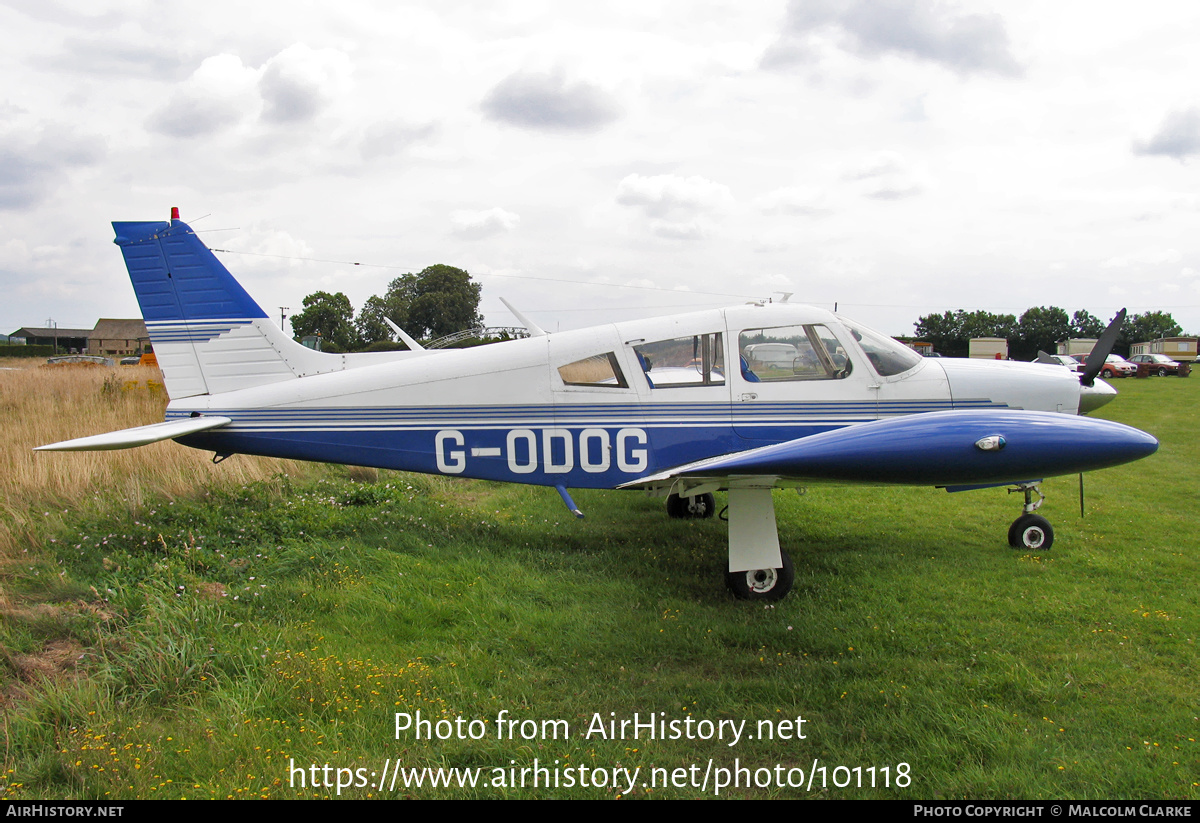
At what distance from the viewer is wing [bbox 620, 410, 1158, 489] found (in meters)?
3.58

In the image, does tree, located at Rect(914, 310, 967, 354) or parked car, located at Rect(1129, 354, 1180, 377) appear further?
tree, located at Rect(914, 310, 967, 354)

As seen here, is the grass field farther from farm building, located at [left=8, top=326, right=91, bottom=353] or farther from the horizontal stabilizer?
farm building, located at [left=8, top=326, right=91, bottom=353]

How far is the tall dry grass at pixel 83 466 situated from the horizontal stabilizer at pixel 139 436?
134cm

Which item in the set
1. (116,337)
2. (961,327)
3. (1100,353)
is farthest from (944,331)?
(116,337)

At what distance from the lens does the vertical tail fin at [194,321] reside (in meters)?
6.11

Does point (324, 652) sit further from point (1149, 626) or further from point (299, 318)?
point (299, 318)

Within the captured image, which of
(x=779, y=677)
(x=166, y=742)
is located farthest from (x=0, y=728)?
(x=779, y=677)

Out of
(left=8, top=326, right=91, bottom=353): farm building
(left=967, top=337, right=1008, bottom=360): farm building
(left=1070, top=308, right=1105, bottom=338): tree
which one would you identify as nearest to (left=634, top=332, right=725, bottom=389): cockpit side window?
(left=967, top=337, right=1008, bottom=360): farm building

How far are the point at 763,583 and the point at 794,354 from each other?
74.7 inches

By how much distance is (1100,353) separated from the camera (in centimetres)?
679

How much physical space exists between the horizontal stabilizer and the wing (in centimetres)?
480

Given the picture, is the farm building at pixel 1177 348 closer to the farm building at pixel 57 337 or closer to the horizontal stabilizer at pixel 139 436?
the horizontal stabilizer at pixel 139 436

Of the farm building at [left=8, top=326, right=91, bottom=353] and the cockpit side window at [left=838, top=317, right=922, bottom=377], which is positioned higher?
the farm building at [left=8, top=326, right=91, bottom=353]

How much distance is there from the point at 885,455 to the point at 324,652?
346 centimetres
